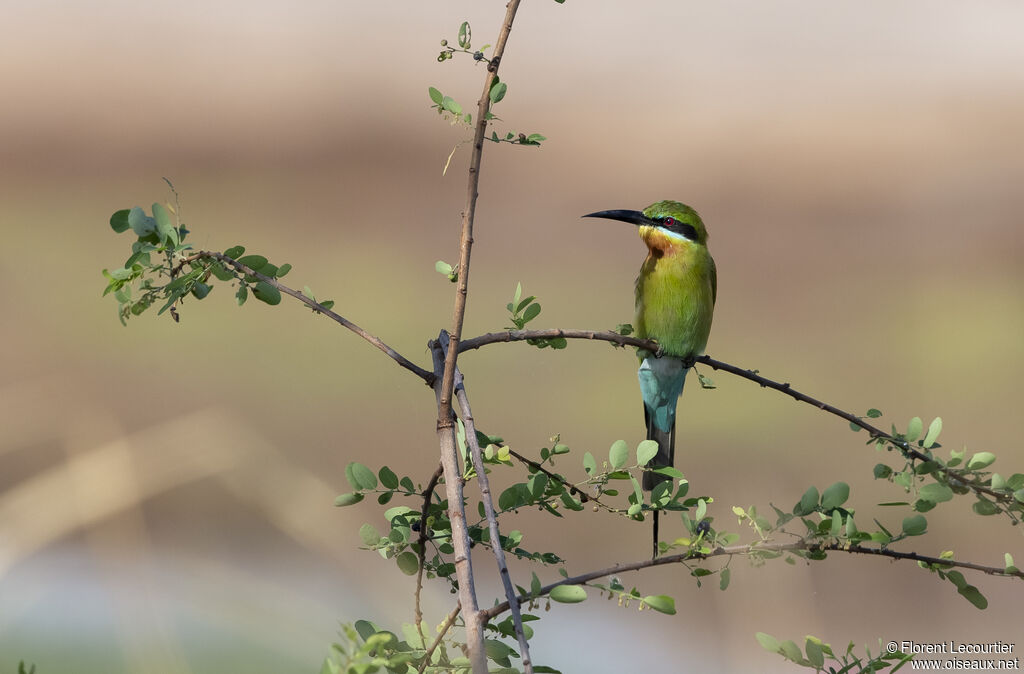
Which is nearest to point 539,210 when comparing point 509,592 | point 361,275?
point 361,275

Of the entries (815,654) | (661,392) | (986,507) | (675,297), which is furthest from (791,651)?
(675,297)

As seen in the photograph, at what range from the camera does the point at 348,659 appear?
543 mm

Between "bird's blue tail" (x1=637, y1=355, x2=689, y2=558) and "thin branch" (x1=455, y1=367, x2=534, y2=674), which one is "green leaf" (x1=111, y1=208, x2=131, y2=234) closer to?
"thin branch" (x1=455, y1=367, x2=534, y2=674)

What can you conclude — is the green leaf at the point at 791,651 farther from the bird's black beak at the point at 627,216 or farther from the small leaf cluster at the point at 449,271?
the bird's black beak at the point at 627,216

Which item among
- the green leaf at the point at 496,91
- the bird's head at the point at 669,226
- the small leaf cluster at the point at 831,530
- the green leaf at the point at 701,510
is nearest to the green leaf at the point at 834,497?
the small leaf cluster at the point at 831,530

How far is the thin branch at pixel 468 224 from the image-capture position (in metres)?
0.75

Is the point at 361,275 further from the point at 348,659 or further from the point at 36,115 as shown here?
the point at 348,659

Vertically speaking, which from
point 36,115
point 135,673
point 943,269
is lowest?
point 135,673

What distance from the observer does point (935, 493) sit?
87cm

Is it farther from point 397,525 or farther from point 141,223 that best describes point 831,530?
point 141,223

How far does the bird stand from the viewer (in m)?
1.77

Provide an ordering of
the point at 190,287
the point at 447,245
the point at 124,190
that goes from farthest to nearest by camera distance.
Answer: the point at 124,190 < the point at 447,245 < the point at 190,287

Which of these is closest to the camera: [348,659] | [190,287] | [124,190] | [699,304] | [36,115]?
[348,659]

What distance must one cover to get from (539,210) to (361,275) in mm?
1457
